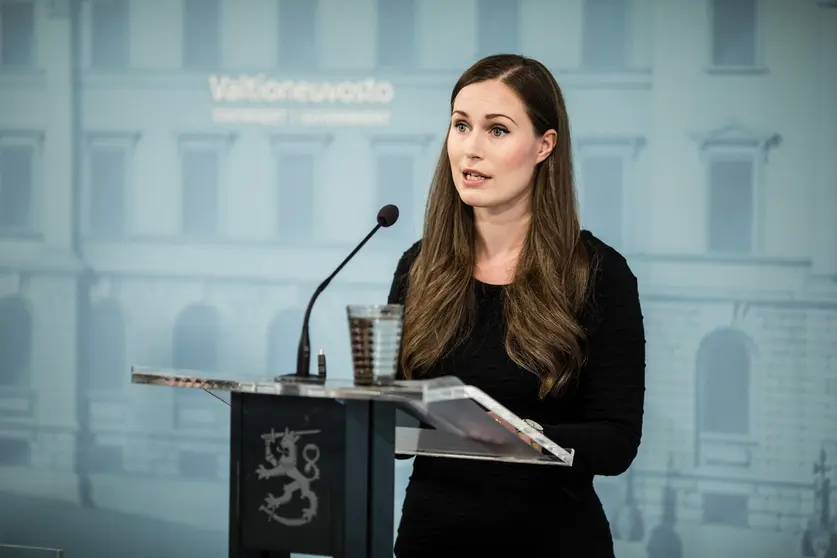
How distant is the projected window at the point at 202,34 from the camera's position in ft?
13.2

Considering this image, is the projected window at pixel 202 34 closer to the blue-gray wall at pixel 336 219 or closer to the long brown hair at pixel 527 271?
the blue-gray wall at pixel 336 219

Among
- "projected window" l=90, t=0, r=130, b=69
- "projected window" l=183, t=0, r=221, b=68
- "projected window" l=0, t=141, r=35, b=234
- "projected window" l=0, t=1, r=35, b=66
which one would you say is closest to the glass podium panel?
"projected window" l=183, t=0, r=221, b=68

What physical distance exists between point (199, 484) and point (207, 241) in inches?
38.9

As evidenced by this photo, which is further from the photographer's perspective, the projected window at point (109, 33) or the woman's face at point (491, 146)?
the projected window at point (109, 33)

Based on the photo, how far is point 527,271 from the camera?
6.86 feet

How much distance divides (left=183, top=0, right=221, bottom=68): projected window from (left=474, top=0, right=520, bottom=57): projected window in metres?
1.07

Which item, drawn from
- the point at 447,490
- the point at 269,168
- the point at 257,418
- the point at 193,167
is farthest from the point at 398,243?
the point at 257,418

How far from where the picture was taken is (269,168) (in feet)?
13.1

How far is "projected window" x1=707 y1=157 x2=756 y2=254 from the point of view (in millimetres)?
3529

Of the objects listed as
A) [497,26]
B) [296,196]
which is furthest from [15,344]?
[497,26]

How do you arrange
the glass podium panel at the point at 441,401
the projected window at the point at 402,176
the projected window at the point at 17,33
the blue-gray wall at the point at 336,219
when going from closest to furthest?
the glass podium panel at the point at 441,401 → the blue-gray wall at the point at 336,219 → the projected window at the point at 402,176 → the projected window at the point at 17,33

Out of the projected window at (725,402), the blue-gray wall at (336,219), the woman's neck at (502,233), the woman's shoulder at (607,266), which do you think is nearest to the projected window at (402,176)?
the blue-gray wall at (336,219)

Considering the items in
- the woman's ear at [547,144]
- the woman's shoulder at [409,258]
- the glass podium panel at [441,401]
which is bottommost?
the glass podium panel at [441,401]

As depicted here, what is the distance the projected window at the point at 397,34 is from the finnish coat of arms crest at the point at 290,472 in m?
2.55
